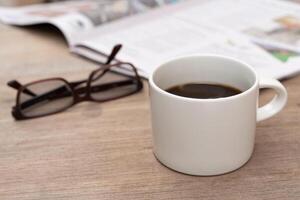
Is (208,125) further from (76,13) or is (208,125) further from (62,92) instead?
(76,13)

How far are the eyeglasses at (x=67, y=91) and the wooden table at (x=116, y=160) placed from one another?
0.6 inches

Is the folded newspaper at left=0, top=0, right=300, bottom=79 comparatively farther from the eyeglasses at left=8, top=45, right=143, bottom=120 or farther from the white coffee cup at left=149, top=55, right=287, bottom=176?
the white coffee cup at left=149, top=55, right=287, bottom=176

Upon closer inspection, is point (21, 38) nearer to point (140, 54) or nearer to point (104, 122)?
point (140, 54)

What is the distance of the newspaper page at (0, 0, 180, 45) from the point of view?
0.96 meters

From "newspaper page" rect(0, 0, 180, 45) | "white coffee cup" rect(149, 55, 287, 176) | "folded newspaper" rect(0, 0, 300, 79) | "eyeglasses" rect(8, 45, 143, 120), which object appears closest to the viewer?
"white coffee cup" rect(149, 55, 287, 176)

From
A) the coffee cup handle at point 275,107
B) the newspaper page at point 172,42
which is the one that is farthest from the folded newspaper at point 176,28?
the coffee cup handle at point 275,107

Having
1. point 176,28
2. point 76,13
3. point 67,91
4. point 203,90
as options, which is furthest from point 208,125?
point 76,13

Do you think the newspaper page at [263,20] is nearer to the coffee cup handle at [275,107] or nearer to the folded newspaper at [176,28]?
the folded newspaper at [176,28]

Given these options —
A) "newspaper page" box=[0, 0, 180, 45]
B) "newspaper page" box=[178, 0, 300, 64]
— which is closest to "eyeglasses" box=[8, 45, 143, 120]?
"newspaper page" box=[0, 0, 180, 45]

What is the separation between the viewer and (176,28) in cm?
96

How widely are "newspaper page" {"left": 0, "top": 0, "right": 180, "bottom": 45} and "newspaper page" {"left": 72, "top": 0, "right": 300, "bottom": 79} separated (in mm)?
37

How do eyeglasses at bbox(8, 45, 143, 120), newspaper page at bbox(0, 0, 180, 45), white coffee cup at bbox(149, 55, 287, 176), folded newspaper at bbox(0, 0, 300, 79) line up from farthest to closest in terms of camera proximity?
newspaper page at bbox(0, 0, 180, 45) → folded newspaper at bbox(0, 0, 300, 79) → eyeglasses at bbox(8, 45, 143, 120) → white coffee cup at bbox(149, 55, 287, 176)

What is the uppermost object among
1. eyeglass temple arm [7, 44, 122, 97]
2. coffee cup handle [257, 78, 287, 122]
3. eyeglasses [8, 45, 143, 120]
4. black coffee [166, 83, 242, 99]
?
black coffee [166, 83, 242, 99]

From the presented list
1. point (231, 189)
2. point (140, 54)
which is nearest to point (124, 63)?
point (140, 54)
